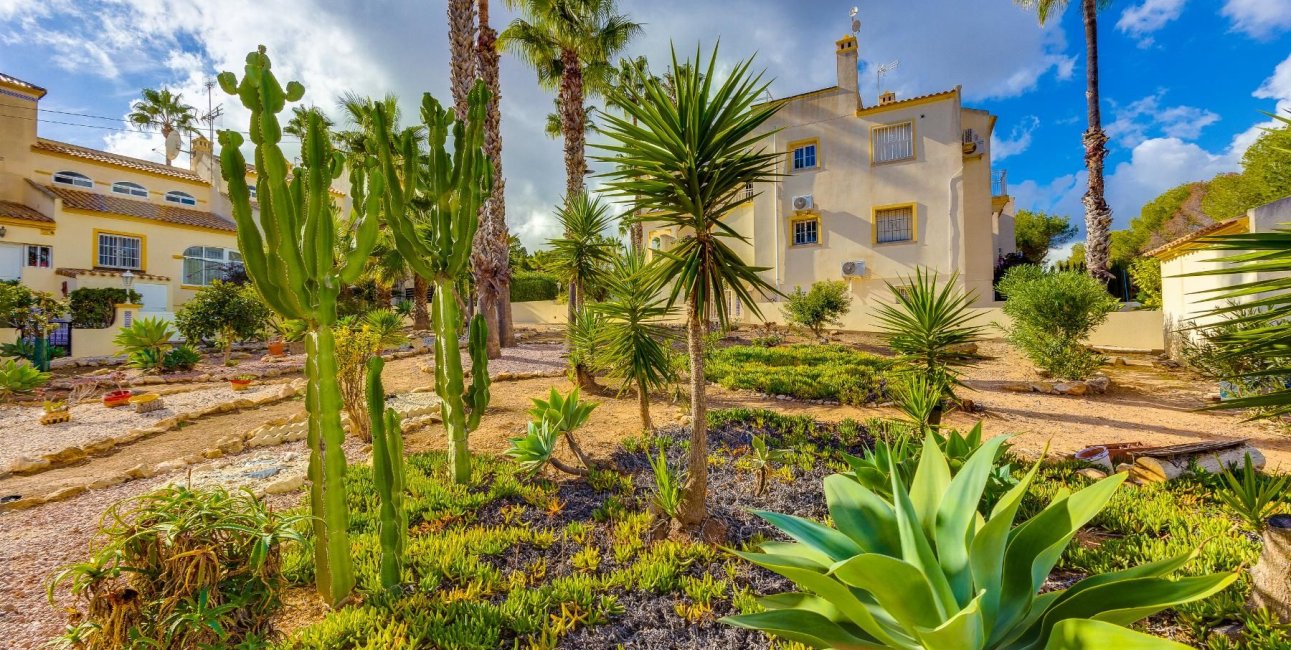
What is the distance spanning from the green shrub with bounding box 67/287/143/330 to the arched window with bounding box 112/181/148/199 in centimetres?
678

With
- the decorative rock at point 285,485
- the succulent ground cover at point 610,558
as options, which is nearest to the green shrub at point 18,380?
the decorative rock at point 285,485

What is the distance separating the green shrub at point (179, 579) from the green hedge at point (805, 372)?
19.7 ft

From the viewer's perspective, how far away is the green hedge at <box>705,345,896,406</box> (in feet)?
25.8

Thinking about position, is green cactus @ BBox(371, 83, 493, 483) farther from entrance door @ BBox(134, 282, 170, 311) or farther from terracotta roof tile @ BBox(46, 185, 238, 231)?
entrance door @ BBox(134, 282, 170, 311)

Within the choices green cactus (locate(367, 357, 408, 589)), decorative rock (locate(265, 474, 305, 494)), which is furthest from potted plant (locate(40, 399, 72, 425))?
green cactus (locate(367, 357, 408, 589))

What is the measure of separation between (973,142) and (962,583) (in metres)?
23.1

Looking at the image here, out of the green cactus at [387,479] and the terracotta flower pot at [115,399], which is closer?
the green cactus at [387,479]

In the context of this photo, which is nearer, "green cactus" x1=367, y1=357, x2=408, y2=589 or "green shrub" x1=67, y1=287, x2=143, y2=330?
"green cactus" x1=367, y1=357, x2=408, y2=589

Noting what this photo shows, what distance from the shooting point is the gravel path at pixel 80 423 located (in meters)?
6.28

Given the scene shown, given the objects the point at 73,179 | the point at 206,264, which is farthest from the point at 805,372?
the point at 73,179

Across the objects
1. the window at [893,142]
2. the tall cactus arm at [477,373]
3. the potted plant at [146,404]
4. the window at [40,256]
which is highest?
the window at [893,142]

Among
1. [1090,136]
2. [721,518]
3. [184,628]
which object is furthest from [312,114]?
[1090,136]

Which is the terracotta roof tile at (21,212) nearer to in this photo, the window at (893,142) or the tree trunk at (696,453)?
the tree trunk at (696,453)

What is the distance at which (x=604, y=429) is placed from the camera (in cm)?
612
